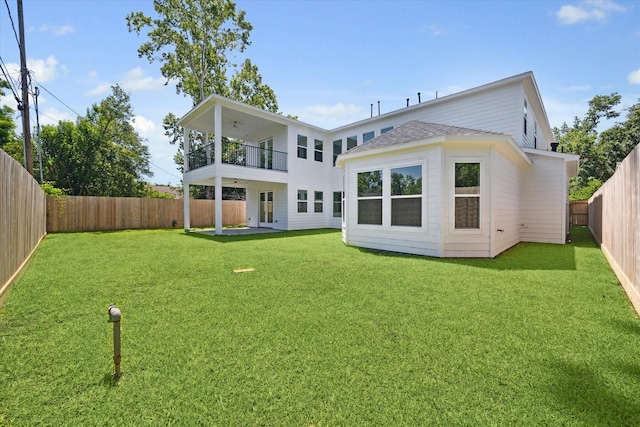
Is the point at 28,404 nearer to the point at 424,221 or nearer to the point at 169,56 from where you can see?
the point at 424,221

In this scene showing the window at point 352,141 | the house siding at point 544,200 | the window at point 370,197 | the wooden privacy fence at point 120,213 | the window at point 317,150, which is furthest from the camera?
the window at point 317,150

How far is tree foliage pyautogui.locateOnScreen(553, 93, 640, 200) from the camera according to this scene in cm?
2409

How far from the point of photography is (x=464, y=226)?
714 centimetres

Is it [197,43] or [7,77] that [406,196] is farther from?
[197,43]

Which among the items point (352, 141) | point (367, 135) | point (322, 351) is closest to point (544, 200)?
point (367, 135)

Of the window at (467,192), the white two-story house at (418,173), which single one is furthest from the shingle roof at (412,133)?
the window at (467,192)

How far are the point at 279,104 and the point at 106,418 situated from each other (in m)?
26.1

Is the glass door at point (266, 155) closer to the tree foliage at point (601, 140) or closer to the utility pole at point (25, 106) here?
the utility pole at point (25, 106)

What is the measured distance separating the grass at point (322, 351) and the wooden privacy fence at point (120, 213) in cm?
1102

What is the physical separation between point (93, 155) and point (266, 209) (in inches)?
500

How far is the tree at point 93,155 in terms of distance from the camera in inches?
706

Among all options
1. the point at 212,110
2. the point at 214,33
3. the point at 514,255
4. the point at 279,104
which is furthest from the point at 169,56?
the point at 514,255

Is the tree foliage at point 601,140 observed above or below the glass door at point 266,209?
above

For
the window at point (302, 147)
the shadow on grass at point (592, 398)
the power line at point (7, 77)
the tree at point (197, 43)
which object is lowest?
the shadow on grass at point (592, 398)
